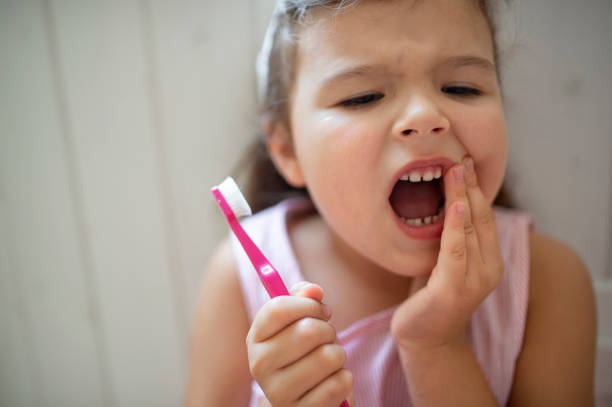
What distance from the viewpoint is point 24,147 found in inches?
29.2

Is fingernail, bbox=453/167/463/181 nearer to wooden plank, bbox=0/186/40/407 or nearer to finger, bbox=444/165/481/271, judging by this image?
finger, bbox=444/165/481/271

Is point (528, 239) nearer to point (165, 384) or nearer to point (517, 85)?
point (517, 85)

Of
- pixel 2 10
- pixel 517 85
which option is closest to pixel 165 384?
pixel 2 10

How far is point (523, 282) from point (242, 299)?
1.29ft

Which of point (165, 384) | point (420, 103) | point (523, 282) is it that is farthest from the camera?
point (165, 384)

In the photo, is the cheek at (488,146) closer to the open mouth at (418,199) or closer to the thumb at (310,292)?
the open mouth at (418,199)

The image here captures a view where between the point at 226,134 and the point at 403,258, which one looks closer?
the point at 403,258

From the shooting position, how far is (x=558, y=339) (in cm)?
52

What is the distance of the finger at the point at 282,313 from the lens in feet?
1.17

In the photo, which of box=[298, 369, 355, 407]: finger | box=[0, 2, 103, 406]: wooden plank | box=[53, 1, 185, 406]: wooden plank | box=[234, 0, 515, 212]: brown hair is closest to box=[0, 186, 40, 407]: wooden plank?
box=[0, 2, 103, 406]: wooden plank

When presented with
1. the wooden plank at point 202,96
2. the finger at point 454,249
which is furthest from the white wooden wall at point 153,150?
the finger at point 454,249

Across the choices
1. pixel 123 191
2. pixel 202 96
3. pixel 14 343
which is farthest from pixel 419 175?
pixel 14 343

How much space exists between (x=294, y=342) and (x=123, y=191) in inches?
→ 20.7

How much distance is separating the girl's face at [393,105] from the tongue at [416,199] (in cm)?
6
